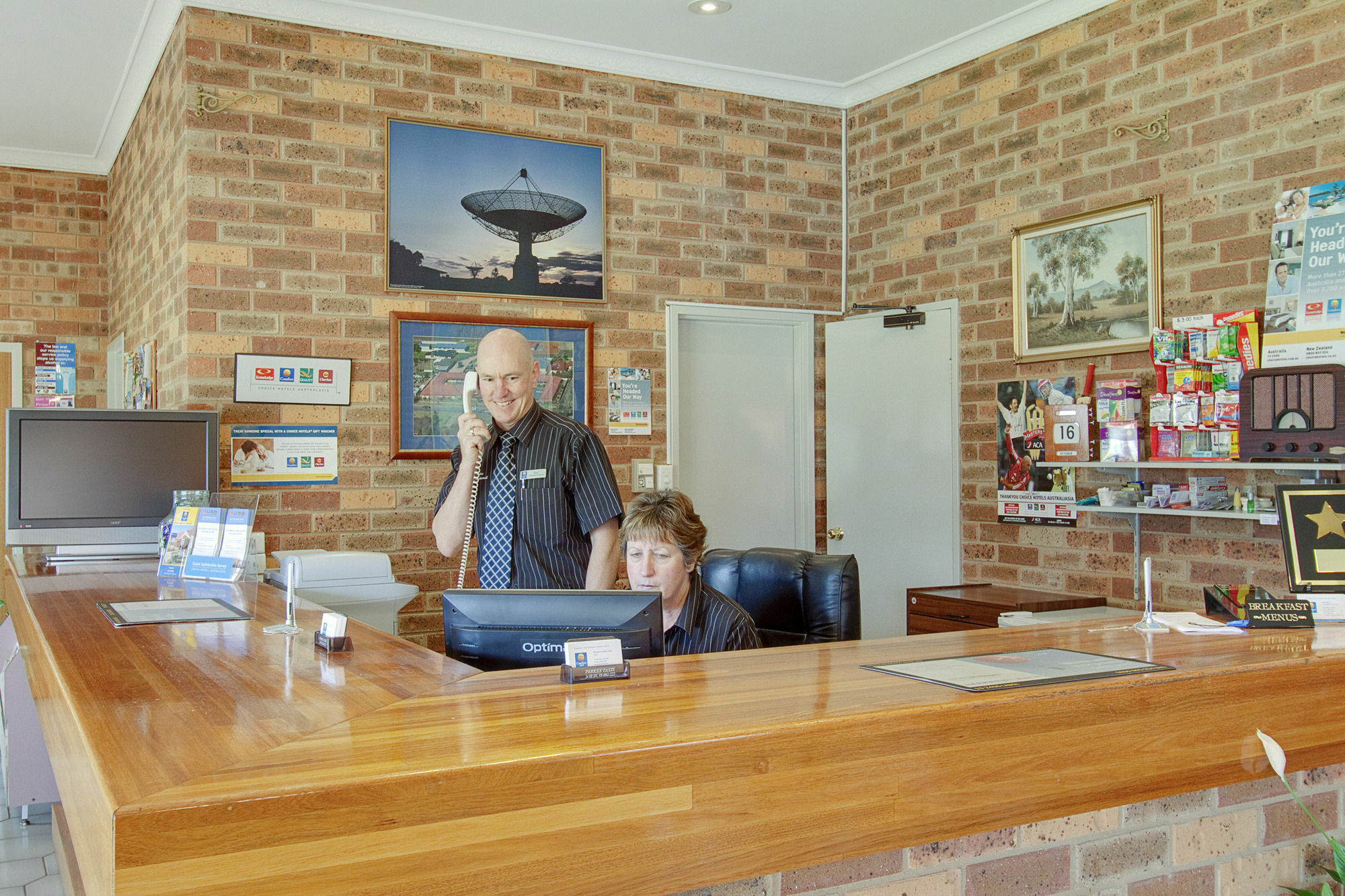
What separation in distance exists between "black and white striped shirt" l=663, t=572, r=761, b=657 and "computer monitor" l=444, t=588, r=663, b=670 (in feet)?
2.00

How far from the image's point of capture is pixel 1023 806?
1.34 m

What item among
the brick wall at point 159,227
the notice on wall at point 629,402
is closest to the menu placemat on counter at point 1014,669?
the notice on wall at point 629,402

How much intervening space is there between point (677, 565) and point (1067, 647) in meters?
0.90

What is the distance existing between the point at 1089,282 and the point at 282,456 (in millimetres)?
3278

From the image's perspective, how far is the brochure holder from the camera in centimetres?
293

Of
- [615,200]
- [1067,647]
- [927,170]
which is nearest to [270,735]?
[1067,647]

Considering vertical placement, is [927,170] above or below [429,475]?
above

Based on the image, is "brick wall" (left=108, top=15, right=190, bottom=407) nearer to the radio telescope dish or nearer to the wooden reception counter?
the radio telescope dish

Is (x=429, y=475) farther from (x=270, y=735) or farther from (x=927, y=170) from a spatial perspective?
(x=270, y=735)

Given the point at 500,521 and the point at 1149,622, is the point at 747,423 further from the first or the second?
the point at 1149,622

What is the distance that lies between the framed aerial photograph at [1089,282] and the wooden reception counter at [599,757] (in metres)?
2.37

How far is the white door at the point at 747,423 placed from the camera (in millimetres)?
5152

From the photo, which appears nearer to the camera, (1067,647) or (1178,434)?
(1067,647)

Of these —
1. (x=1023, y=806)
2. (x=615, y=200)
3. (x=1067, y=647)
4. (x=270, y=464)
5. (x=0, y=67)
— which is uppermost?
(x=0, y=67)
